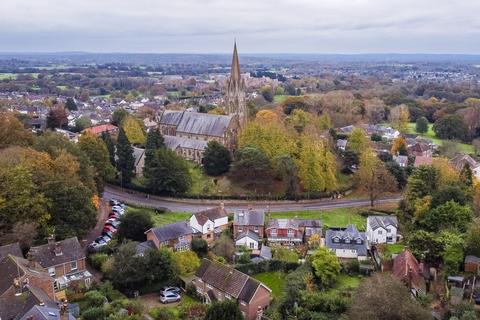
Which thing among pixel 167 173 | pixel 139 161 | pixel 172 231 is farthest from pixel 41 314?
pixel 139 161

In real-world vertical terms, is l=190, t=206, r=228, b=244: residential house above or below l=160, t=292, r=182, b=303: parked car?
Result: above

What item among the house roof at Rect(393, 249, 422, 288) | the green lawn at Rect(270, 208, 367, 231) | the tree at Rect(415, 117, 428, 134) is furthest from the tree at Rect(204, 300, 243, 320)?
the tree at Rect(415, 117, 428, 134)

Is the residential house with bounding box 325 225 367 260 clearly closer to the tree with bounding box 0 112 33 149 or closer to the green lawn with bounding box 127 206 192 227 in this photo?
the green lawn with bounding box 127 206 192 227

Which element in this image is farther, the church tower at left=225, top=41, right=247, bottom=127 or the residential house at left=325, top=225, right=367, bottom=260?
the church tower at left=225, top=41, right=247, bottom=127

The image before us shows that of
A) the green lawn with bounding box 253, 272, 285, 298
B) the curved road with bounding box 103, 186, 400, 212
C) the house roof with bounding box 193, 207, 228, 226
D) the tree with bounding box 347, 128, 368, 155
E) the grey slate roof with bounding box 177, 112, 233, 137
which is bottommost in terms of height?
the green lawn with bounding box 253, 272, 285, 298

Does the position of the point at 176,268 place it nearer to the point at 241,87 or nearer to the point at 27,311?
the point at 27,311

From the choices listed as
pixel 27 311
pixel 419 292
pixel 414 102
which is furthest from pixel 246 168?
pixel 414 102

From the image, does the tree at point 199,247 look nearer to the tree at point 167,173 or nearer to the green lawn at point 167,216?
the green lawn at point 167,216
